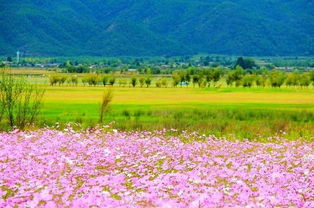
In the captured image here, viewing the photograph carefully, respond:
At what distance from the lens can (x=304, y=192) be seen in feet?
26.3

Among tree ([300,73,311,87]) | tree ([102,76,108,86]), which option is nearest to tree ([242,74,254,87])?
tree ([300,73,311,87])

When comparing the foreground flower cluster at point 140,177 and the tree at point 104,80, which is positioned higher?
the foreground flower cluster at point 140,177

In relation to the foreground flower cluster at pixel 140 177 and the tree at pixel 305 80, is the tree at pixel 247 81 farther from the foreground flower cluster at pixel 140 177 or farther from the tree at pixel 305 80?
the foreground flower cluster at pixel 140 177

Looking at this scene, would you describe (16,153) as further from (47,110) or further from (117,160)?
(47,110)

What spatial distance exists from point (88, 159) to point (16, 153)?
132 centimetres

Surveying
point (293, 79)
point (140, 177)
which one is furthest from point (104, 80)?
point (140, 177)

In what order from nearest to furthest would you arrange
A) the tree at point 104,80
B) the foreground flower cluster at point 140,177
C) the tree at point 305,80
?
the foreground flower cluster at point 140,177, the tree at point 305,80, the tree at point 104,80

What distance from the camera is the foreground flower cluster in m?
7.08

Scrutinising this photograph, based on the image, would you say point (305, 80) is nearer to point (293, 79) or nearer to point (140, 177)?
point (293, 79)

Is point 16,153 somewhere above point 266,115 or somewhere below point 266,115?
above

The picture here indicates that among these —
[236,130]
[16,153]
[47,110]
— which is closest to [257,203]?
[16,153]

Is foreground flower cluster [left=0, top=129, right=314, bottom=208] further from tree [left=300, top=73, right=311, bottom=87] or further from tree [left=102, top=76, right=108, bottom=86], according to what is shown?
tree [left=102, top=76, right=108, bottom=86]

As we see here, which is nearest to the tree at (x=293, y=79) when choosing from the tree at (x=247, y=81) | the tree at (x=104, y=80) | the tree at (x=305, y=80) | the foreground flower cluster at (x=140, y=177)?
the tree at (x=305, y=80)

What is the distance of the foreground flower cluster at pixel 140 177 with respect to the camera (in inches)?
279
